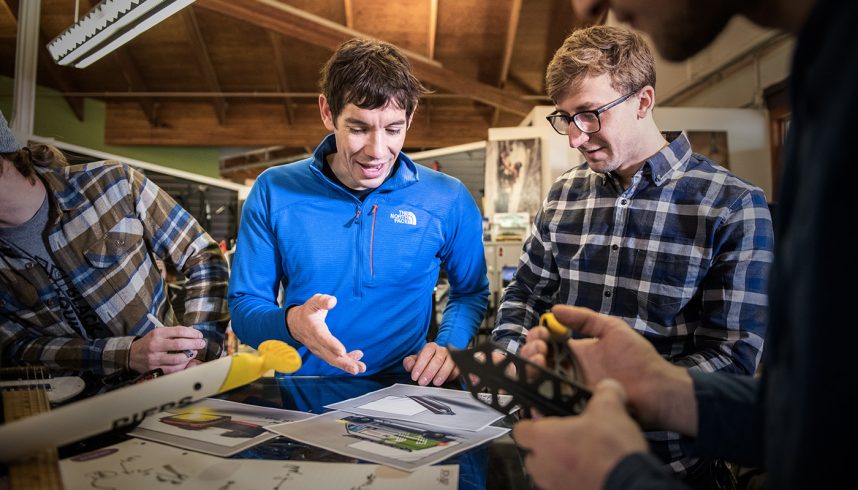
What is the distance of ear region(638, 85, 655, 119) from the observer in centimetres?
171

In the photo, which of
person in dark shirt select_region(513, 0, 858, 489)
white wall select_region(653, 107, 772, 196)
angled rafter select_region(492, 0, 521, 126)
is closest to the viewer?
person in dark shirt select_region(513, 0, 858, 489)

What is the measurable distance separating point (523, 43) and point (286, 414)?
8.93 meters

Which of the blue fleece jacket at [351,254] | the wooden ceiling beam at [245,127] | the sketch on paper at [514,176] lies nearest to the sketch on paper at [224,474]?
the blue fleece jacket at [351,254]

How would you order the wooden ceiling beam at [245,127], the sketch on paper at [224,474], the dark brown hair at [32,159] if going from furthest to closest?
1. the wooden ceiling beam at [245,127]
2. the dark brown hair at [32,159]
3. the sketch on paper at [224,474]

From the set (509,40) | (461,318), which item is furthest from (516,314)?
(509,40)

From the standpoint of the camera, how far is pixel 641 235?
163 cm

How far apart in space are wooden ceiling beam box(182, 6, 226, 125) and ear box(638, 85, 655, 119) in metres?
8.08

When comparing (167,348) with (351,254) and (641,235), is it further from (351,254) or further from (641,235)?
(641,235)

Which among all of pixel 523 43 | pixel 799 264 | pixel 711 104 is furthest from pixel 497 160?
pixel 799 264

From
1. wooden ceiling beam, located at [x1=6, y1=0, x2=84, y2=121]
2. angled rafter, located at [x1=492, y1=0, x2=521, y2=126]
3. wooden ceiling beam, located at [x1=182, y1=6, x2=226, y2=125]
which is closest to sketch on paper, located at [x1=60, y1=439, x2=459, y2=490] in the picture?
angled rafter, located at [x1=492, y1=0, x2=521, y2=126]

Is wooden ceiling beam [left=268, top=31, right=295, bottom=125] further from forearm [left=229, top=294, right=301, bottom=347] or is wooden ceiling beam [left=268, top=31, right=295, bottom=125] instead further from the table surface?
the table surface

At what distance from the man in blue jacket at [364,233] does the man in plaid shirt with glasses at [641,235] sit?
0.99 feet

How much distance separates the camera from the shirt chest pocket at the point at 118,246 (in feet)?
5.40

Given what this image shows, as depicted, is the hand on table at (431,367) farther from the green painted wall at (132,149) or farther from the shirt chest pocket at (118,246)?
the green painted wall at (132,149)
